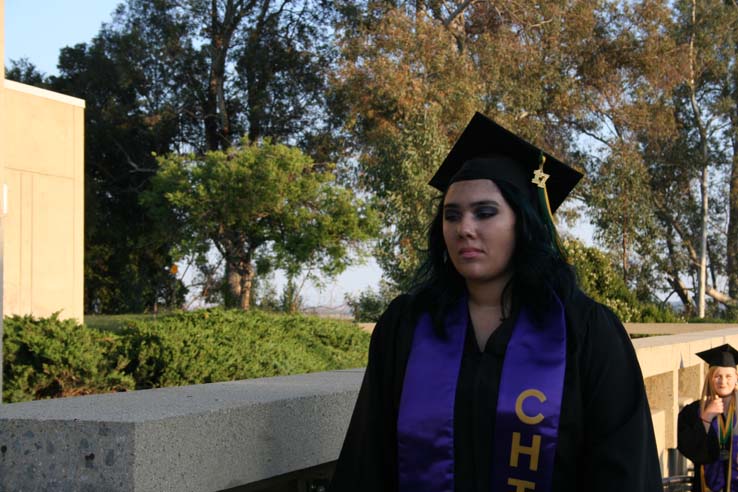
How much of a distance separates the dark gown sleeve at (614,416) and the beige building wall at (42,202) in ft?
39.3

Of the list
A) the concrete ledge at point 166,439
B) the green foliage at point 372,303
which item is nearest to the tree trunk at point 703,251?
the green foliage at point 372,303

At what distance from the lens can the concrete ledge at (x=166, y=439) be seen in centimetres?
207

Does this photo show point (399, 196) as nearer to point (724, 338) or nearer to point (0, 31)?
point (724, 338)

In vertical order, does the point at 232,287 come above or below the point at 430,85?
below

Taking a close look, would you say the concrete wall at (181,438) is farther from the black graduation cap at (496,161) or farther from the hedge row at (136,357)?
the hedge row at (136,357)

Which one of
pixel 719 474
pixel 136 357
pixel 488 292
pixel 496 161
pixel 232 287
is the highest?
pixel 496 161

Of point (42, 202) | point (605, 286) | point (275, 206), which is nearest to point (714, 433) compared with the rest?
point (42, 202)

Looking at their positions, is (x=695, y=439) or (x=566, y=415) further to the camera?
(x=695, y=439)

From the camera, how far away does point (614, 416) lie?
2086 millimetres

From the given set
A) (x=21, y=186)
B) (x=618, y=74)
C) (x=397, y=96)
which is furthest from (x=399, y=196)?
(x=618, y=74)

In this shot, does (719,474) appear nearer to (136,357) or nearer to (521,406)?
(136,357)

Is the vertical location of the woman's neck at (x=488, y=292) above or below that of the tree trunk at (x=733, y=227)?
below

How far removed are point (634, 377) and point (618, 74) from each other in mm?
27961

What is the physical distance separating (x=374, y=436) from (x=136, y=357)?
15.6 ft
